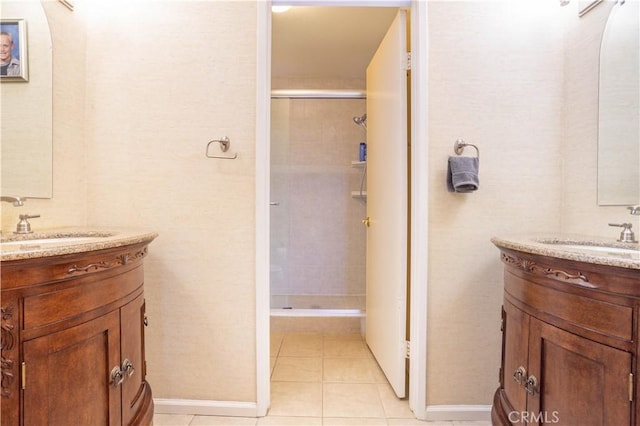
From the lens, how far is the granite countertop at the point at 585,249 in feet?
2.79

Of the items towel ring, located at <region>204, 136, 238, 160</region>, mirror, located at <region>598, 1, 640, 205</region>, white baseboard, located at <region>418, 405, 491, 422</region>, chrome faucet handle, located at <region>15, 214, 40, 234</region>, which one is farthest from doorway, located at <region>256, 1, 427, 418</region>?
chrome faucet handle, located at <region>15, 214, 40, 234</region>

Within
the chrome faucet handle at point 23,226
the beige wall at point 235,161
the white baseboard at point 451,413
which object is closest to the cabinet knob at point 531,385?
the beige wall at point 235,161

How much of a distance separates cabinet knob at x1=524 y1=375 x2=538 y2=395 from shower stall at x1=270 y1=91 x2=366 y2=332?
2165 mm

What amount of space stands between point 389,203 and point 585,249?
0.96 m

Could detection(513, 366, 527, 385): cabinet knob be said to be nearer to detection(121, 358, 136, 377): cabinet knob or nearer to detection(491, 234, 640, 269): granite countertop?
detection(491, 234, 640, 269): granite countertop

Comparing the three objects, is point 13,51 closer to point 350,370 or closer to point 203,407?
point 203,407

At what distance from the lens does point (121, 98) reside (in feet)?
5.51

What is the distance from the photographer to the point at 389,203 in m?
1.96

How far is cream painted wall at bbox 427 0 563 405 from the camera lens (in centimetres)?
166

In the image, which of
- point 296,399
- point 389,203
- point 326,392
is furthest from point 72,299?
point 389,203

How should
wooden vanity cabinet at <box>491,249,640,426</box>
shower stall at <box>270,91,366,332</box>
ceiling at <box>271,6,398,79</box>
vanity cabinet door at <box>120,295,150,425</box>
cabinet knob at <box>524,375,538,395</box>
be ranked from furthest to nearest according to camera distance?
shower stall at <box>270,91,366,332</box> → ceiling at <box>271,6,398,79</box> → vanity cabinet door at <box>120,295,150,425</box> → cabinet knob at <box>524,375,538,395</box> → wooden vanity cabinet at <box>491,249,640,426</box>

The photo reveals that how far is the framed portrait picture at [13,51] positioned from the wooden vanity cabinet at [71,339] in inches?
34.9

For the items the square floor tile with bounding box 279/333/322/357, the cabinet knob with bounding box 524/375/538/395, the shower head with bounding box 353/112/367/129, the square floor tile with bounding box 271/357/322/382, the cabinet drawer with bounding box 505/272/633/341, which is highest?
the shower head with bounding box 353/112/367/129

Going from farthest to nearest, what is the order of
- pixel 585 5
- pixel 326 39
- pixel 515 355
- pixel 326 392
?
pixel 326 39 < pixel 326 392 < pixel 585 5 < pixel 515 355
